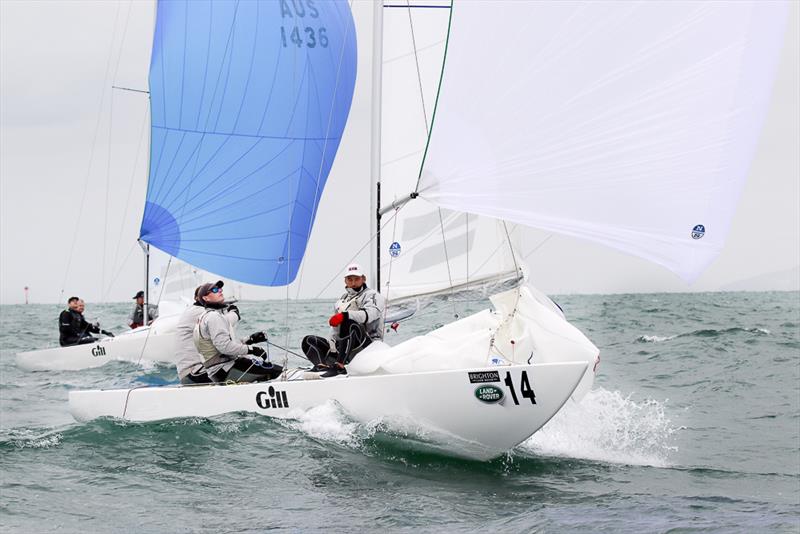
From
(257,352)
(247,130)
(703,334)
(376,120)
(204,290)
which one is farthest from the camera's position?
(703,334)

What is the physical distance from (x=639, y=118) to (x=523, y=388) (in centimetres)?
188

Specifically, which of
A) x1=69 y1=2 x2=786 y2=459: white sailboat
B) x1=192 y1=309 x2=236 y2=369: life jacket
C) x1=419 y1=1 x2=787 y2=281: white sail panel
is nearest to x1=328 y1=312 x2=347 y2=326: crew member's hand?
x1=69 y1=2 x2=786 y2=459: white sailboat

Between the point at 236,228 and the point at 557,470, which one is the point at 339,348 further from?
the point at 236,228

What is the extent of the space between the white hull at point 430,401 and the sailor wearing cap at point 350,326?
318 millimetres

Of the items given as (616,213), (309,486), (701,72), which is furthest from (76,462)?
(701,72)

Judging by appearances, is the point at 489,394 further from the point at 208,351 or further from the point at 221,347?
the point at 208,351

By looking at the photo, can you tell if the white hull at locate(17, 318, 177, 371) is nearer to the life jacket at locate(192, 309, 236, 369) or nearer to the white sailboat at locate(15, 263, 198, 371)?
the white sailboat at locate(15, 263, 198, 371)

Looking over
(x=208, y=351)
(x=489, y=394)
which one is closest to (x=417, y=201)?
(x=208, y=351)

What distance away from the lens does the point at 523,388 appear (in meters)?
6.44

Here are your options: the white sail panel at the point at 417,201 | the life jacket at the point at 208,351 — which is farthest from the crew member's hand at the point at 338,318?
the white sail panel at the point at 417,201

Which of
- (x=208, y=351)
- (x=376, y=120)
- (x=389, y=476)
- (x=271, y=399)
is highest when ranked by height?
(x=376, y=120)

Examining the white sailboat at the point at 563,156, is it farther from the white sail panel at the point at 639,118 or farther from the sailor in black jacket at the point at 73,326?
the sailor in black jacket at the point at 73,326

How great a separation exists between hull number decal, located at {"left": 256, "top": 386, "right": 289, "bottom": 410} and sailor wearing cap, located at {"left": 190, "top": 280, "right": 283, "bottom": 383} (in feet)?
1.69

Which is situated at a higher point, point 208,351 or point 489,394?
point 208,351
